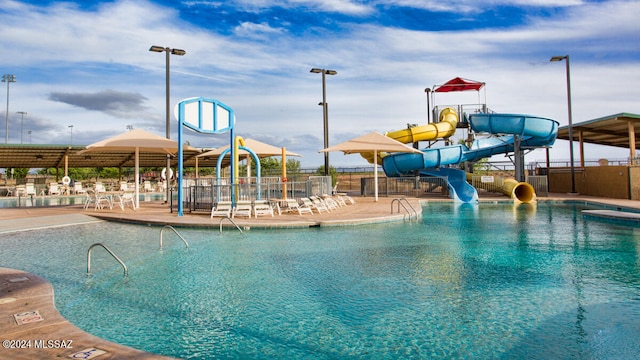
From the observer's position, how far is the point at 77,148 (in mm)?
31562

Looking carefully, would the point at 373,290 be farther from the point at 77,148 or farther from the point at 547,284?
the point at 77,148

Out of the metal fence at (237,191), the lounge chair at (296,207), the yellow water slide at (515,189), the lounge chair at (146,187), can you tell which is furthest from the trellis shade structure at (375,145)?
the lounge chair at (146,187)

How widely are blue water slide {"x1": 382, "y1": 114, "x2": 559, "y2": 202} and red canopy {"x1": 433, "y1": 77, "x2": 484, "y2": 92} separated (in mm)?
5100

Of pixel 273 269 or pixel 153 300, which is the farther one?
pixel 273 269

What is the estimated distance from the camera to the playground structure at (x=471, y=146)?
75.3 ft

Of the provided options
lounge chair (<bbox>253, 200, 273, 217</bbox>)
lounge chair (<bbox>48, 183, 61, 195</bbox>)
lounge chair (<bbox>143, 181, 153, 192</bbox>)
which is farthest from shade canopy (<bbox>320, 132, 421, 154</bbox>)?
lounge chair (<bbox>48, 183, 61, 195</bbox>)

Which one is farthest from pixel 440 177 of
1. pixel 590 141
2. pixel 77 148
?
pixel 77 148

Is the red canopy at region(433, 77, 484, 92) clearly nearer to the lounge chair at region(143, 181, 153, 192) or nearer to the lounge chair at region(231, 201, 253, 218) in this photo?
the lounge chair at region(231, 201, 253, 218)

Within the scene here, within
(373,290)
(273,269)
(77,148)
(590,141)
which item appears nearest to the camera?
(373,290)

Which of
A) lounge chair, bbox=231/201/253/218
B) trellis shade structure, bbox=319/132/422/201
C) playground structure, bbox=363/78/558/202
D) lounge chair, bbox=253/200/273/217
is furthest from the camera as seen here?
playground structure, bbox=363/78/558/202

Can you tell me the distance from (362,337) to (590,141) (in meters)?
39.7

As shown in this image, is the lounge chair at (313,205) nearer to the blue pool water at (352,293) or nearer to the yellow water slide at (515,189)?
the blue pool water at (352,293)

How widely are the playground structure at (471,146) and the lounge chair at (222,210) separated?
521 inches

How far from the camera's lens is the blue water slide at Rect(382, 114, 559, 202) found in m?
23.2
